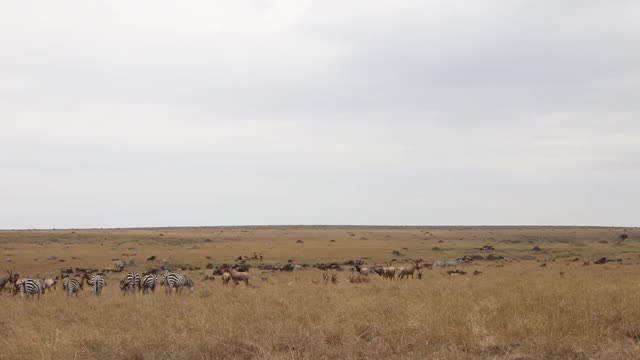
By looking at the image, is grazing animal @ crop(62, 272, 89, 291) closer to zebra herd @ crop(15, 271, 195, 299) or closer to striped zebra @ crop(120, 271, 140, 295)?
zebra herd @ crop(15, 271, 195, 299)

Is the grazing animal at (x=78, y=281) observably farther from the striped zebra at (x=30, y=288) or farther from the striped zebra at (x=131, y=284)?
the striped zebra at (x=131, y=284)

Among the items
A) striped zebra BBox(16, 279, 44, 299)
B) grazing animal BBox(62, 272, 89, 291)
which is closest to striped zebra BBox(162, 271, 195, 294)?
grazing animal BBox(62, 272, 89, 291)

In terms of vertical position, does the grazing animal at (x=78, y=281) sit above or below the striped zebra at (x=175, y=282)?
below

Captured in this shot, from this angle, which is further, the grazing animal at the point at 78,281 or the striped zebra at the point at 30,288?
the grazing animal at the point at 78,281

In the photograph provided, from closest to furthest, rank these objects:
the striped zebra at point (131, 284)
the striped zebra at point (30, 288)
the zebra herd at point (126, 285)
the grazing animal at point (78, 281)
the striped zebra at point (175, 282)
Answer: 1. the striped zebra at point (30, 288)
2. the zebra herd at point (126, 285)
3. the striped zebra at point (175, 282)
4. the striped zebra at point (131, 284)
5. the grazing animal at point (78, 281)

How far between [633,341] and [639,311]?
1960 mm

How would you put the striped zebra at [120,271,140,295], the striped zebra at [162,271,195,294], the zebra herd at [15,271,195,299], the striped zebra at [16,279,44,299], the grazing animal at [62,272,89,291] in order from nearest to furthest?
1. the striped zebra at [16,279,44,299]
2. the zebra herd at [15,271,195,299]
3. the striped zebra at [162,271,195,294]
4. the striped zebra at [120,271,140,295]
5. the grazing animal at [62,272,89,291]

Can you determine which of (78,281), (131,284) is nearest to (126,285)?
(131,284)

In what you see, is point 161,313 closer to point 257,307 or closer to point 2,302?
point 257,307

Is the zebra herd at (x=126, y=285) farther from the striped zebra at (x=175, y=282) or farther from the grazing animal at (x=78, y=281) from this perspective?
the grazing animal at (x=78, y=281)

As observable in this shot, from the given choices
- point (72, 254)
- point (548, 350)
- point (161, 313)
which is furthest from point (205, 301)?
point (72, 254)

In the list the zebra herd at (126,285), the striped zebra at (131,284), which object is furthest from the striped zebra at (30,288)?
the striped zebra at (131,284)

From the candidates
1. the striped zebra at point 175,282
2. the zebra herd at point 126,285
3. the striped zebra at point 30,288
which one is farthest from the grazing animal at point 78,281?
the striped zebra at point 175,282

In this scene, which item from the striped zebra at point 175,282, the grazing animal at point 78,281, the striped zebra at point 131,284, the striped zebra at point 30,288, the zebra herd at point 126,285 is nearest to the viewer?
the striped zebra at point 30,288
